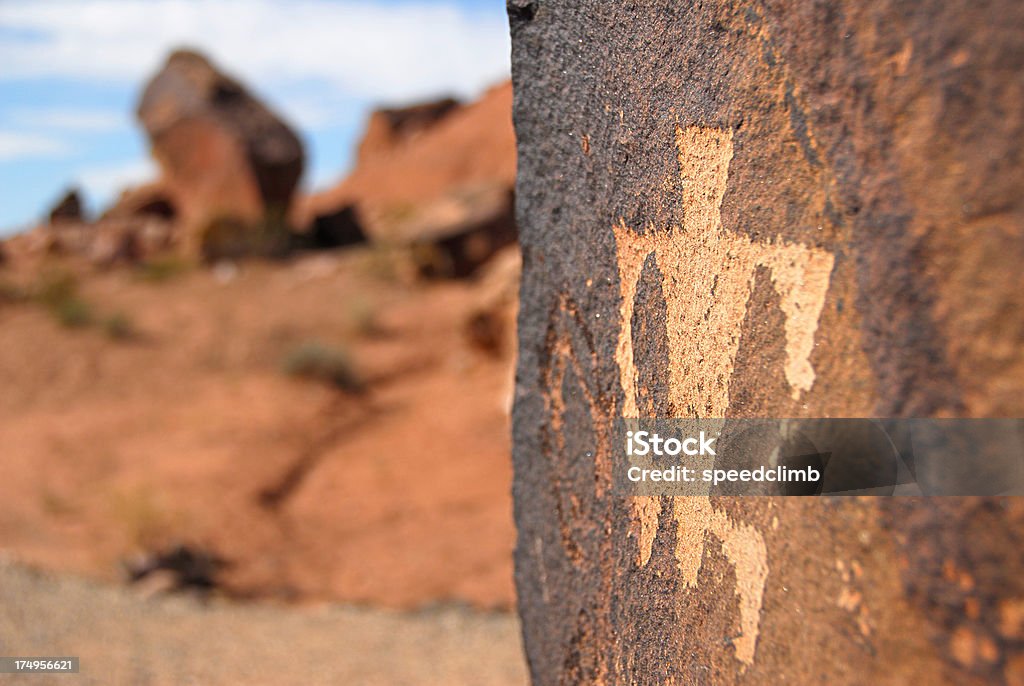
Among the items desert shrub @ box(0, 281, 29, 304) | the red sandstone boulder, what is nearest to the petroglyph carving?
desert shrub @ box(0, 281, 29, 304)

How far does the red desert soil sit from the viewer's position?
504 centimetres

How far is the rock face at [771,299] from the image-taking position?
605mm

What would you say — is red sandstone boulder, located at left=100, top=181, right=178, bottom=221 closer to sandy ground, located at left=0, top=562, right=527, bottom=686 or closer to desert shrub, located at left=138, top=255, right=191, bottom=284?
desert shrub, located at left=138, top=255, right=191, bottom=284

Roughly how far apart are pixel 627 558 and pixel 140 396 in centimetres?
743

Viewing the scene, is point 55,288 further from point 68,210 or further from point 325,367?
point 68,210

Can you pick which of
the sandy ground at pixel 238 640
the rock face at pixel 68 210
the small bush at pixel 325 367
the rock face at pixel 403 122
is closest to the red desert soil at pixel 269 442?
the small bush at pixel 325 367

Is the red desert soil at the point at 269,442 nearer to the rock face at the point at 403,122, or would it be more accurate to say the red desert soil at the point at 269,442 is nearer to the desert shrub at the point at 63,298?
the desert shrub at the point at 63,298

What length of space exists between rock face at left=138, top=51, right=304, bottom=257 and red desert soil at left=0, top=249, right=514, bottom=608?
57.8 inches

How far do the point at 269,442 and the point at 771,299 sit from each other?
631cm

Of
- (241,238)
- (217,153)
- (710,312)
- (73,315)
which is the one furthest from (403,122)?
(710,312)

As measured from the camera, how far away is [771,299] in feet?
2.63

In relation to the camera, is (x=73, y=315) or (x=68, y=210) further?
(x=68, y=210)

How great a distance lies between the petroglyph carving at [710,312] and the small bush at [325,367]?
715cm

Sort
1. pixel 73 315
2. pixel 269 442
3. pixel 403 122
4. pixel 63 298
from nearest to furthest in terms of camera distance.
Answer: pixel 269 442 < pixel 73 315 < pixel 63 298 < pixel 403 122
